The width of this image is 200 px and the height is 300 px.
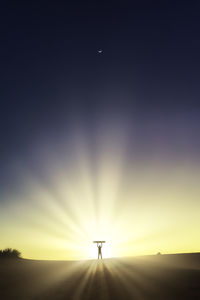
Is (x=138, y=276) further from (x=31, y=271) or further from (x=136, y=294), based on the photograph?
(x=31, y=271)

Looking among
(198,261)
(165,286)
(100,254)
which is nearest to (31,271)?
(165,286)

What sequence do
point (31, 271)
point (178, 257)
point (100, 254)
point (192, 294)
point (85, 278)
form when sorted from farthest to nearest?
point (100, 254) < point (178, 257) < point (31, 271) < point (85, 278) < point (192, 294)

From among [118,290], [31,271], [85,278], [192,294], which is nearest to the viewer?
[192,294]

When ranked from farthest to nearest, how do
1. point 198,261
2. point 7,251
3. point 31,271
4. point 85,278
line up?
point 7,251 → point 198,261 → point 31,271 → point 85,278

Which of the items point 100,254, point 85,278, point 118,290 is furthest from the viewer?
point 100,254

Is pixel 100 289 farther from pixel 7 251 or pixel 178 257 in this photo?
pixel 7 251

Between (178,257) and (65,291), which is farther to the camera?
(178,257)

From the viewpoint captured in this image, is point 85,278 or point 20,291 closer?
point 20,291

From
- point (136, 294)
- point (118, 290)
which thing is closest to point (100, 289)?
point (118, 290)
